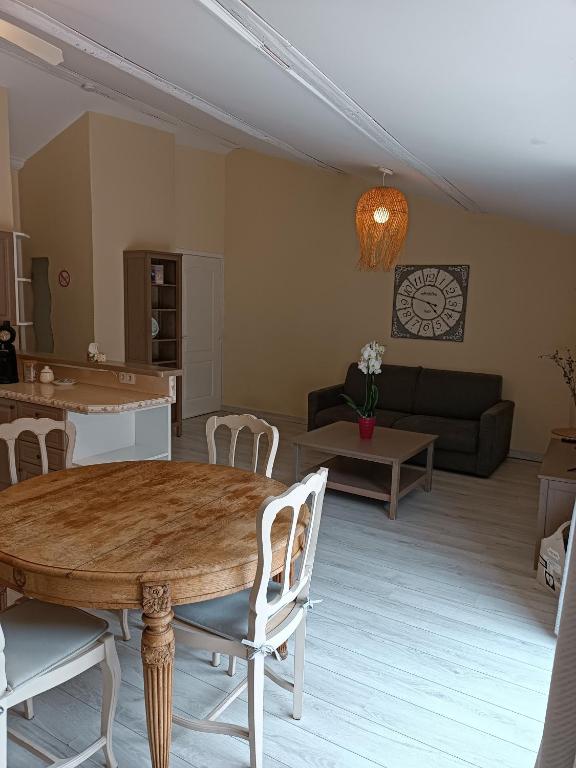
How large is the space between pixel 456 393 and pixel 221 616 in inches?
170

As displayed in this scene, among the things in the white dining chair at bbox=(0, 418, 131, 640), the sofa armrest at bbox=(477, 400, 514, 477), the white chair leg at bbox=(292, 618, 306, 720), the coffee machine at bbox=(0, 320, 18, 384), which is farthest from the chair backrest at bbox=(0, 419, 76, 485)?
the sofa armrest at bbox=(477, 400, 514, 477)

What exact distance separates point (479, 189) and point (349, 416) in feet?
7.70

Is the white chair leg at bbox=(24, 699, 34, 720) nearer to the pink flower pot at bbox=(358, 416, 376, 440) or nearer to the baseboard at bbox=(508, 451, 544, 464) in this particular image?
the pink flower pot at bbox=(358, 416, 376, 440)

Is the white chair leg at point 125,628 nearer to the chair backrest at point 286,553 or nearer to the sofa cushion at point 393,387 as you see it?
the chair backrest at point 286,553

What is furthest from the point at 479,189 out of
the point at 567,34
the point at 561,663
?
the point at 561,663

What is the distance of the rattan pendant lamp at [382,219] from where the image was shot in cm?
449

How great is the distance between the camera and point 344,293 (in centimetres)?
662

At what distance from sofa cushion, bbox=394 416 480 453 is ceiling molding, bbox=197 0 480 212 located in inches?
90.5

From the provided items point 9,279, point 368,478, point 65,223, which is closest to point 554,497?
point 368,478

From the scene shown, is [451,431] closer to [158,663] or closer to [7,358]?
[7,358]

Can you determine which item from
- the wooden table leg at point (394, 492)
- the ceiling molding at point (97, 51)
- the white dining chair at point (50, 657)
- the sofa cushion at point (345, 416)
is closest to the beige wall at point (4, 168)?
the ceiling molding at point (97, 51)

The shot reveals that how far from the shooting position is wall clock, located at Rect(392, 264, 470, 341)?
19.5ft

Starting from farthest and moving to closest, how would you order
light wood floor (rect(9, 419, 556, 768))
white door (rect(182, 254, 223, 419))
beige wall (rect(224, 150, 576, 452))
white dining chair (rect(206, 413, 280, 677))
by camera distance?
white door (rect(182, 254, 223, 419)) < beige wall (rect(224, 150, 576, 452)) < white dining chair (rect(206, 413, 280, 677)) < light wood floor (rect(9, 419, 556, 768))

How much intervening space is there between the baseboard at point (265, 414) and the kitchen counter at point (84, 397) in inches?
130
